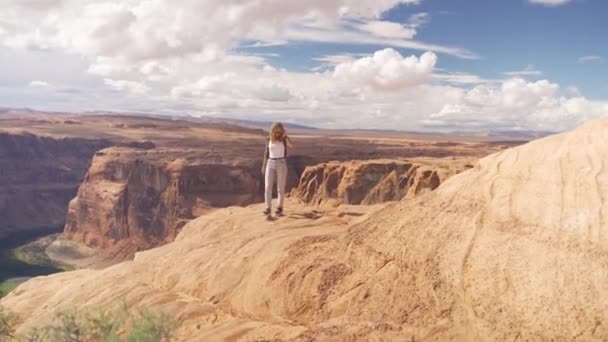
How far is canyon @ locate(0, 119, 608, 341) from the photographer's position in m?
7.99

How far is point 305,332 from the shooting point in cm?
917

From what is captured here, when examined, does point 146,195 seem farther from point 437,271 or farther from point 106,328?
point 437,271

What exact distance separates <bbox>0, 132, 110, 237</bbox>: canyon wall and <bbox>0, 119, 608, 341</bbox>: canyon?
75.0m

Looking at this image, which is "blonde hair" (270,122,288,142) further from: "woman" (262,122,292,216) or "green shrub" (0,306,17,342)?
"green shrub" (0,306,17,342)

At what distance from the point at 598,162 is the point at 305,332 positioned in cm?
510

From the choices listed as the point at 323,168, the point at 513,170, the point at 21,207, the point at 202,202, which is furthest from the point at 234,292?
the point at 21,207

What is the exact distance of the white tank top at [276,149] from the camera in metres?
14.4

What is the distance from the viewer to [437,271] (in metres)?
9.30

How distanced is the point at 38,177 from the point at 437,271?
9594 centimetres

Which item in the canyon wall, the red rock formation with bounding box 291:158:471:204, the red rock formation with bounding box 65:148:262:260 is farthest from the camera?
the canyon wall

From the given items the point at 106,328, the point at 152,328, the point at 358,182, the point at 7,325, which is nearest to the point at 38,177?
the point at 358,182

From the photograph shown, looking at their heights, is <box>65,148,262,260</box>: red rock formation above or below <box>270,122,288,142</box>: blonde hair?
below

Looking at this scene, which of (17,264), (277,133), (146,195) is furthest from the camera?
(146,195)

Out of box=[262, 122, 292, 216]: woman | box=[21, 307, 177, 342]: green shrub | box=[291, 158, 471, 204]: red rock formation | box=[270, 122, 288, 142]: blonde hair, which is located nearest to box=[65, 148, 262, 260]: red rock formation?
box=[291, 158, 471, 204]: red rock formation
